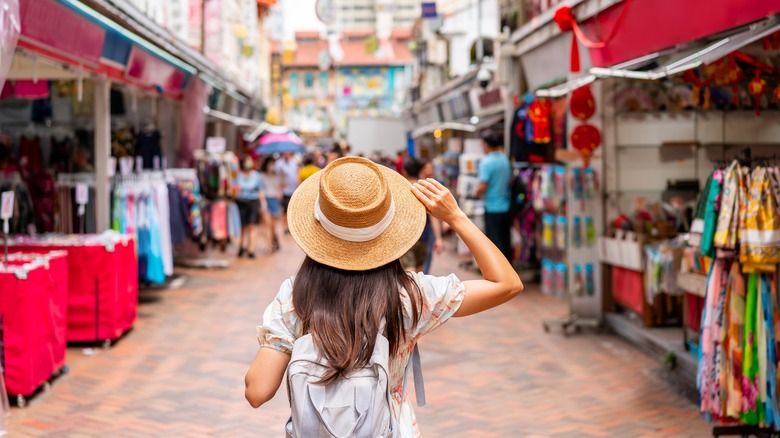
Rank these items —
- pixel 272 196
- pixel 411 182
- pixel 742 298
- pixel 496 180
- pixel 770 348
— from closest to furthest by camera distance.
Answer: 1. pixel 770 348
2. pixel 742 298
3. pixel 411 182
4. pixel 496 180
5. pixel 272 196

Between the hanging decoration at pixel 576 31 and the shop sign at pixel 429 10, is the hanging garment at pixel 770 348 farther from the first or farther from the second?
the shop sign at pixel 429 10

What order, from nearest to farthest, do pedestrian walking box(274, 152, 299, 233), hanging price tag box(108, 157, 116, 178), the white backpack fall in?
the white backpack < hanging price tag box(108, 157, 116, 178) < pedestrian walking box(274, 152, 299, 233)

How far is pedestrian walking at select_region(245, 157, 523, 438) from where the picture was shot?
2.37m

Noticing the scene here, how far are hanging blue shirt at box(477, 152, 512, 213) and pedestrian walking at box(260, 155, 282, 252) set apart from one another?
5.66 m

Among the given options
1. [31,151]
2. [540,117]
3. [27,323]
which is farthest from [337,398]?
[31,151]

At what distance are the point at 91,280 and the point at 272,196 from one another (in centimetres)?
849

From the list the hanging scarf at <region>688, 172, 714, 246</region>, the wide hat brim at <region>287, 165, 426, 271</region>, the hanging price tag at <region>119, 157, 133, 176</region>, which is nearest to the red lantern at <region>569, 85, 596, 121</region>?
the hanging scarf at <region>688, 172, 714, 246</region>

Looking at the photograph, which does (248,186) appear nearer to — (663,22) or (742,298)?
(663,22)

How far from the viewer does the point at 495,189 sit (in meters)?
11.0

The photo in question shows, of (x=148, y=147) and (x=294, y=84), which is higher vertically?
(x=294, y=84)

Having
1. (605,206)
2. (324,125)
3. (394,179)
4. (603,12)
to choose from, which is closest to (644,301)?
(605,206)

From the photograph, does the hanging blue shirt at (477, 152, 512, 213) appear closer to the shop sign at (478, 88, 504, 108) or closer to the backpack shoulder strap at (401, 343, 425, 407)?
the shop sign at (478, 88, 504, 108)

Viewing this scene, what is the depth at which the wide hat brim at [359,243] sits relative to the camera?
2.45m

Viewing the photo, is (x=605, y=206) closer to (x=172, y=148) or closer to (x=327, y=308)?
(x=327, y=308)
